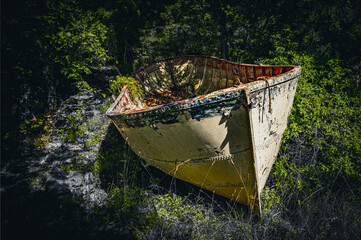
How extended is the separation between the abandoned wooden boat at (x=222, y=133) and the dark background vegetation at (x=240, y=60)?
518 mm

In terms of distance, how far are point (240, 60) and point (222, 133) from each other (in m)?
3.84

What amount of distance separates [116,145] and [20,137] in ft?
6.88

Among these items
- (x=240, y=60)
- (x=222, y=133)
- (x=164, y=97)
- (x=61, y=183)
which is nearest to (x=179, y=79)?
(x=164, y=97)

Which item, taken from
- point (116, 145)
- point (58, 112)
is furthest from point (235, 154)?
point (58, 112)

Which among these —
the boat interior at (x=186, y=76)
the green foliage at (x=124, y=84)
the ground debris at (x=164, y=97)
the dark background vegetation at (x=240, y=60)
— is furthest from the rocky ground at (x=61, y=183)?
the boat interior at (x=186, y=76)

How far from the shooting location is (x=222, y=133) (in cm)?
180

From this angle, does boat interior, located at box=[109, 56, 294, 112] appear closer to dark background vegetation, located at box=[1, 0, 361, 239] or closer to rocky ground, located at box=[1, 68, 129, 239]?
dark background vegetation, located at box=[1, 0, 361, 239]

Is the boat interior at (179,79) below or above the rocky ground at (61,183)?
above

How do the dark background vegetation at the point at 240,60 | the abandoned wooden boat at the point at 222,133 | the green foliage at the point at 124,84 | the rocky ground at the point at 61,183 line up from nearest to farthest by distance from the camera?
the abandoned wooden boat at the point at 222,133 < the dark background vegetation at the point at 240,60 < the rocky ground at the point at 61,183 < the green foliage at the point at 124,84

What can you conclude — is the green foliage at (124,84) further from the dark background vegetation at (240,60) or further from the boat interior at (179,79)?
the dark background vegetation at (240,60)

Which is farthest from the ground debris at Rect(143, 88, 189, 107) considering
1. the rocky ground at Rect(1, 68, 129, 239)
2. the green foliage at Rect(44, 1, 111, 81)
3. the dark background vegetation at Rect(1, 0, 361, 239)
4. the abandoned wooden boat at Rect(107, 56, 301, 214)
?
the abandoned wooden boat at Rect(107, 56, 301, 214)

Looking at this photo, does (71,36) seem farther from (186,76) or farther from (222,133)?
(222,133)

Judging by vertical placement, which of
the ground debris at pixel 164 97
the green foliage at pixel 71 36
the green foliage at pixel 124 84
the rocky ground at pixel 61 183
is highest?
the green foliage at pixel 71 36

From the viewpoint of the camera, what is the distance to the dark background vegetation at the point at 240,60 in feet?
7.22
